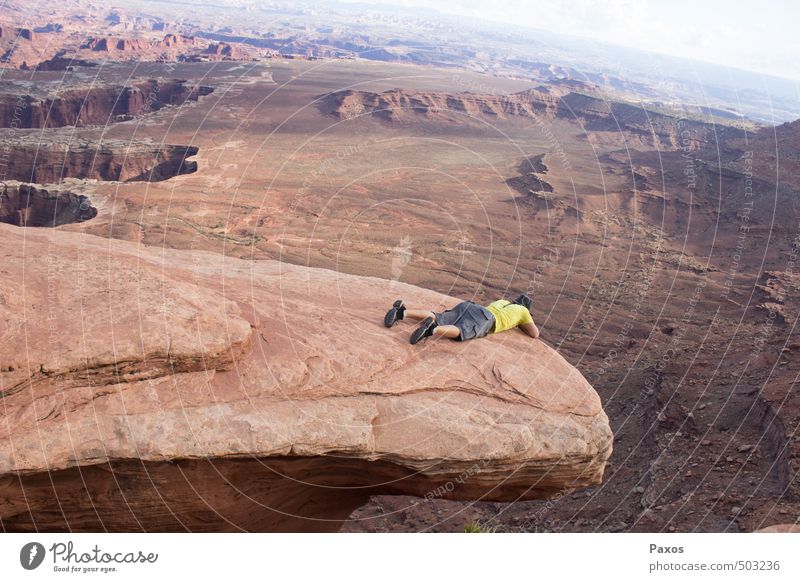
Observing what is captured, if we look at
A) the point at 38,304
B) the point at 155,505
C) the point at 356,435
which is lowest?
the point at 155,505

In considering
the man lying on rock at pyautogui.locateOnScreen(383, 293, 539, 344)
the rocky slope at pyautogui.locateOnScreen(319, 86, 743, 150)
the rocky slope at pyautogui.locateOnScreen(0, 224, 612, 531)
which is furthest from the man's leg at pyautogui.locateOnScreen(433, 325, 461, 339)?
the rocky slope at pyautogui.locateOnScreen(319, 86, 743, 150)

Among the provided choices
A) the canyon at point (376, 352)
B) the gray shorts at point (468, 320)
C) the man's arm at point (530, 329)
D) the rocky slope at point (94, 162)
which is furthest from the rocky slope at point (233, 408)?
the rocky slope at point (94, 162)

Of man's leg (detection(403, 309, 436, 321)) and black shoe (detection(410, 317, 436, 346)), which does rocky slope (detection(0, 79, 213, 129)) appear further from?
black shoe (detection(410, 317, 436, 346))

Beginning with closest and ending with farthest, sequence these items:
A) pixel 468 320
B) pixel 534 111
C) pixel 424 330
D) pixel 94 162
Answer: pixel 424 330 → pixel 468 320 → pixel 94 162 → pixel 534 111

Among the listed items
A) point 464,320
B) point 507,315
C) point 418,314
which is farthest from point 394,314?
point 507,315

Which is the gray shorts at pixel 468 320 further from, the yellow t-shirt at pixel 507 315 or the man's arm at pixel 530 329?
the man's arm at pixel 530 329

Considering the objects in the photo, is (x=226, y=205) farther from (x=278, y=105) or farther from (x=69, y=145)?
(x=278, y=105)

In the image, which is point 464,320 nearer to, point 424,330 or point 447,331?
point 447,331

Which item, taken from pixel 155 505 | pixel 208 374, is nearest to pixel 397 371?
pixel 208 374
